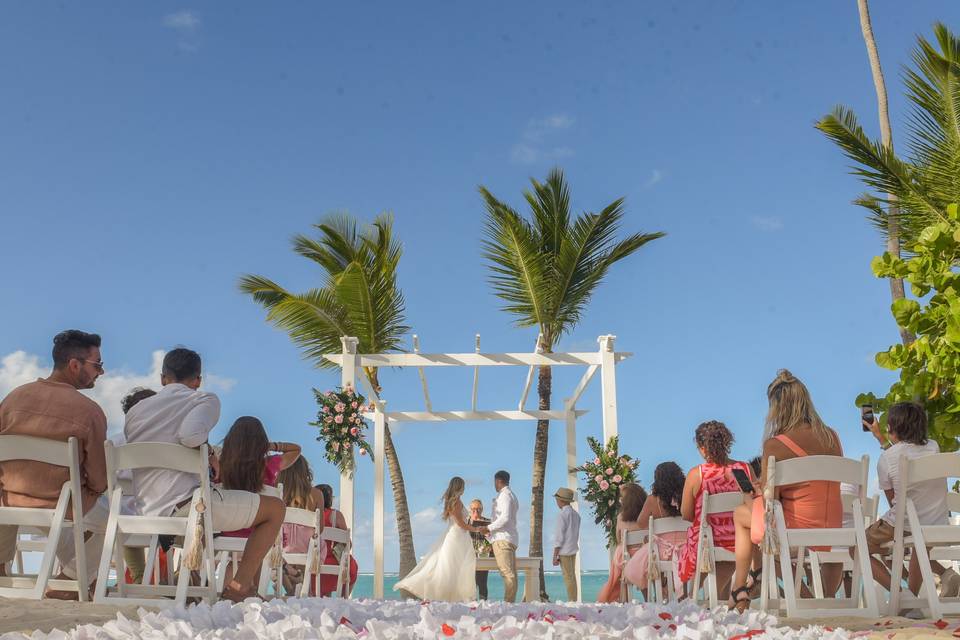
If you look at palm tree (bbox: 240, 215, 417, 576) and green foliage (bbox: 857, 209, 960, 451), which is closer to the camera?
green foliage (bbox: 857, 209, 960, 451)

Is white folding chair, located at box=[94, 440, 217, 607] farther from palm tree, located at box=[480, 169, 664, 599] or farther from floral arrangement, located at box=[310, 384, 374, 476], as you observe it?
palm tree, located at box=[480, 169, 664, 599]

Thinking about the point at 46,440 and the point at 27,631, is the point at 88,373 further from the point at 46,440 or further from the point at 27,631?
the point at 27,631

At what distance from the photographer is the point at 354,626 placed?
344cm

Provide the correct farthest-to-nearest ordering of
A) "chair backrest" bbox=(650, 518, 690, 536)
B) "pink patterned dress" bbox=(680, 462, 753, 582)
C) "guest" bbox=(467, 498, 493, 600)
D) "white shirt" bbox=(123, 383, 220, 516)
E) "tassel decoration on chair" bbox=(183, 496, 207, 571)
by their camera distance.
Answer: "guest" bbox=(467, 498, 493, 600), "chair backrest" bbox=(650, 518, 690, 536), "pink patterned dress" bbox=(680, 462, 753, 582), "white shirt" bbox=(123, 383, 220, 516), "tassel decoration on chair" bbox=(183, 496, 207, 571)

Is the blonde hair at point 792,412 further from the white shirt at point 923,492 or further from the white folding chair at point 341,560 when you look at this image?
the white folding chair at point 341,560

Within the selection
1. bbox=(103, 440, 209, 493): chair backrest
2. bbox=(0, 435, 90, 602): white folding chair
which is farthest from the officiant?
bbox=(0, 435, 90, 602): white folding chair

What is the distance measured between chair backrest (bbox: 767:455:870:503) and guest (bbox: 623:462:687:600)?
2.31m

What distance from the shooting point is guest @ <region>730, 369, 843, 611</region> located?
17.1 ft

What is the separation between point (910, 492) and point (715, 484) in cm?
129

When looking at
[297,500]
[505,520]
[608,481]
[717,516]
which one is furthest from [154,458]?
[608,481]

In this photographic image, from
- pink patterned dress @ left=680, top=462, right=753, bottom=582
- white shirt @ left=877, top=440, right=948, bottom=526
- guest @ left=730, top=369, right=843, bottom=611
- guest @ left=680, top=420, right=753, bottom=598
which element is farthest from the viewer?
pink patterned dress @ left=680, top=462, right=753, bottom=582

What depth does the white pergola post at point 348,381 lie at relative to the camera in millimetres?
12180

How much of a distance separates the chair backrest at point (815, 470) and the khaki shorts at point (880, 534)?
839 mm

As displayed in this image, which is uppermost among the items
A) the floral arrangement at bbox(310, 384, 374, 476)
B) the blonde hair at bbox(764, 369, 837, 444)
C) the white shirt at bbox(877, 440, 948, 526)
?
the floral arrangement at bbox(310, 384, 374, 476)
